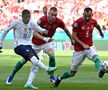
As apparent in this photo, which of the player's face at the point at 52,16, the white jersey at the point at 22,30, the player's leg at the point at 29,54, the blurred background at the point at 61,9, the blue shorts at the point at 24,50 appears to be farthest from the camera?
the blurred background at the point at 61,9

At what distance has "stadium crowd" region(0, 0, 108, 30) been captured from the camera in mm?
42594

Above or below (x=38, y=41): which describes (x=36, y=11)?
below

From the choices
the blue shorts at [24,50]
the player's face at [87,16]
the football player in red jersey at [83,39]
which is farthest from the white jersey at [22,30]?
the player's face at [87,16]

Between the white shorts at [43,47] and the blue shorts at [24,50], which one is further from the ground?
the blue shorts at [24,50]

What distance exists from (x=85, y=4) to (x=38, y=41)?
31.1m

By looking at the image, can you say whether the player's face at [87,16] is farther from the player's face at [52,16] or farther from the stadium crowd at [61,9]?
the stadium crowd at [61,9]

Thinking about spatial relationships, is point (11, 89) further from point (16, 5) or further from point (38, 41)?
point (16, 5)

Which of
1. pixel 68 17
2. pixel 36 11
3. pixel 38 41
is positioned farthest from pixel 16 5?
pixel 38 41

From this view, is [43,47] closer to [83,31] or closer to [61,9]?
[83,31]

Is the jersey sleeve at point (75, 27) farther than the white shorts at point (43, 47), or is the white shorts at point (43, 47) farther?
the white shorts at point (43, 47)

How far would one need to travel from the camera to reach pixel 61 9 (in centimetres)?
4334

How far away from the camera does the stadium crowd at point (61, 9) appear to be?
1677 inches

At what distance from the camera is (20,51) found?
1098 cm

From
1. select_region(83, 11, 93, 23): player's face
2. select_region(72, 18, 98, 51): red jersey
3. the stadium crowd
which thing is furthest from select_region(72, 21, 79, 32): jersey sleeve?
the stadium crowd
